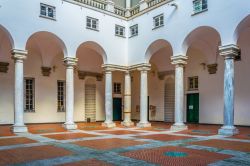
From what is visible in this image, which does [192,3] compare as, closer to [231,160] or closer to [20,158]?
[231,160]

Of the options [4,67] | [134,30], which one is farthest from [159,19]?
[4,67]

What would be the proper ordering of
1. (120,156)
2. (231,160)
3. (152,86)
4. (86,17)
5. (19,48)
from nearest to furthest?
1. (231,160)
2. (120,156)
3. (19,48)
4. (86,17)
5. (152,86)

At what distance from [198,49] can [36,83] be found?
44.2 ft

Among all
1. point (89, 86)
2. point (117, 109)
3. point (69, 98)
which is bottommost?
point (117, 109)

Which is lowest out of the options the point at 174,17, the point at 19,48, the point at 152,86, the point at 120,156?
the point at 120,156

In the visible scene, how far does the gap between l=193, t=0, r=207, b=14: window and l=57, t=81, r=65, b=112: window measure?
12.8 metres

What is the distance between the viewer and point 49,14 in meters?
15.9

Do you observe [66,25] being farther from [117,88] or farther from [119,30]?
[117,88]

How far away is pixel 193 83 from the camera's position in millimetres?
20781

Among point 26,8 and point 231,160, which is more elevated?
point 26,8

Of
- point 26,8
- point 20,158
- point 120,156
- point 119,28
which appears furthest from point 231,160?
point 119,28

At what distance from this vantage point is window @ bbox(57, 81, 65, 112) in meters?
21.4

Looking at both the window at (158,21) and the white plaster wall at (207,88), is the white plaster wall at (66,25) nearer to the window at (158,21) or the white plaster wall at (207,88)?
the window at (158,21)

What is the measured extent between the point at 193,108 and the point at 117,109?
26.1 ft
